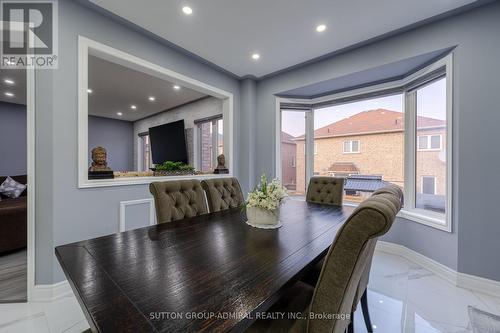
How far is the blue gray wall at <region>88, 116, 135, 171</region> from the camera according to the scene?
6754 millimetres

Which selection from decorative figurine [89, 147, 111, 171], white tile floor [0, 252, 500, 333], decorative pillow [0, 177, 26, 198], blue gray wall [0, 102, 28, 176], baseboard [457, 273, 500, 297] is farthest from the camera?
blue gray wall [0, 102, 28, 176]

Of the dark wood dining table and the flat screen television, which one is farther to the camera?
the flat screen television

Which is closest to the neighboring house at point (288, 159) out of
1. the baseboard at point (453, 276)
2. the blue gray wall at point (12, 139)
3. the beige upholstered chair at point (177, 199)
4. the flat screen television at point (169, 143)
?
the baseboard at point (453, 276)

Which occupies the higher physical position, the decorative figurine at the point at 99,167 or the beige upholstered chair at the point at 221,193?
the decorative figurine at the point at 99,167

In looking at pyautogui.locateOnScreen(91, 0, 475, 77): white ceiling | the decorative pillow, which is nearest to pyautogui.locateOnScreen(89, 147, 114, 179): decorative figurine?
pyautogui.locateOnScreen(91, 0, 475, 77): white ceiling

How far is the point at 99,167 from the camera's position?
2336 mm

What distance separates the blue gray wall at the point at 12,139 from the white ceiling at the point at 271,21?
5252 mm

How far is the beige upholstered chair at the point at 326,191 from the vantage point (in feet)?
8.44

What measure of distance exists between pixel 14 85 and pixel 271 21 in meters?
4.98

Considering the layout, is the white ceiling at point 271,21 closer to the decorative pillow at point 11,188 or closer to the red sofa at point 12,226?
the red sofa at point 12,226

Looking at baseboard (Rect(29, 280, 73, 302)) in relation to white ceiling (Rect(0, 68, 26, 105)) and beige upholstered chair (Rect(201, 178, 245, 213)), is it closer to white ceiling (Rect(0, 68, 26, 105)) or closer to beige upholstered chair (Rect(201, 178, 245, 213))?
beige upholstered chair (Rect(201, 178, 245, 213))

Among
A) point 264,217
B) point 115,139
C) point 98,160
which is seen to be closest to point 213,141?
point 98,160

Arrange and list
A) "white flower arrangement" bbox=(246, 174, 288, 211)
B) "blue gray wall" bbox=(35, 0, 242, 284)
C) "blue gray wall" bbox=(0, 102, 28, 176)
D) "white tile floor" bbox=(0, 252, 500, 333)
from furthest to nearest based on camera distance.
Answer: "blue gray wall" bbox=(0, 102, 28, 176) < "blue gray wall" bbox=(35, 0, 242, 284) < "white tile floor" bbox=(0, 252, 500, 333) < "white flower arrangement" bbox=(246, 174, 288, 211)

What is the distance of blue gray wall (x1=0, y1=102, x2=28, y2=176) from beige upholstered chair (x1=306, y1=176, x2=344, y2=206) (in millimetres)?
6857
